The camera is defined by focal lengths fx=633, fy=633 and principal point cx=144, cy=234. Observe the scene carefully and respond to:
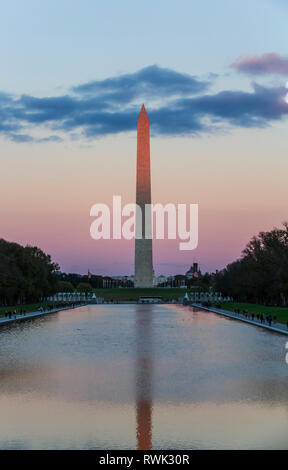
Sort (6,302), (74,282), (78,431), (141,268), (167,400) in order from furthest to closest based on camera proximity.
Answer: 1. (74,282)
2. (141,268)
3. (6,302)
4. (167,400)
5. (78,431)

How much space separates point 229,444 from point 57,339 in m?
22.2

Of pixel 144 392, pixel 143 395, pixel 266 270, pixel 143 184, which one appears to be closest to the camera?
pixel 143 395

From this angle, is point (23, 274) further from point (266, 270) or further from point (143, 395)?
point (143, 395)

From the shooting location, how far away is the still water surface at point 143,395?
12.8 meters

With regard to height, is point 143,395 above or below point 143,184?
below

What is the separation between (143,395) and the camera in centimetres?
1720

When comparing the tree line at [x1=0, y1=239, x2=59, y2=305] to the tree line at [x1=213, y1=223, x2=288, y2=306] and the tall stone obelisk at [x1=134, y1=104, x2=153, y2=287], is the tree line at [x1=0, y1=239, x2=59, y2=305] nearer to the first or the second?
the tall stone obelisk at [x1=134, y1=104, x2=153, y2=287]

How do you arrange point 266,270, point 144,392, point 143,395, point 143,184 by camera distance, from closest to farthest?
point 143,395
point 144,392
point 266,270
point 143,184

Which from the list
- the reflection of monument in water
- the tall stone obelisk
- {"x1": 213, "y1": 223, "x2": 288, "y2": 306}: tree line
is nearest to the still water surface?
the reflection of monument in water

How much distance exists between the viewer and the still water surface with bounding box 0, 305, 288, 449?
12766 mm

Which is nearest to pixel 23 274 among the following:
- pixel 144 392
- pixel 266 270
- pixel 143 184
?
pixel 143 184
